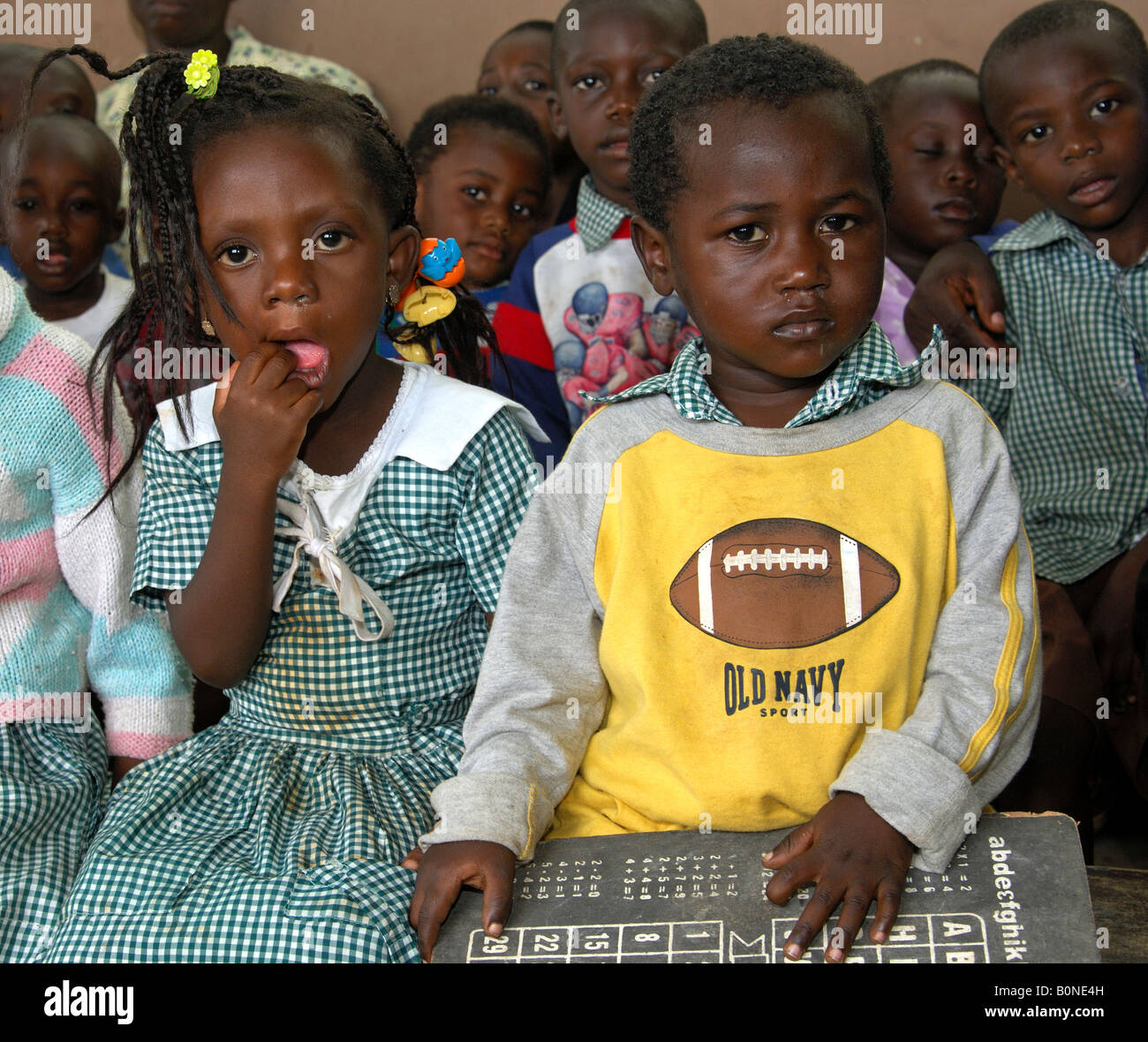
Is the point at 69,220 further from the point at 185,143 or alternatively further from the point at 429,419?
the point at 429,419

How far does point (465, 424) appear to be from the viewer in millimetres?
1798

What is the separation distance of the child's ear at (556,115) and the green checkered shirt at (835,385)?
172cm

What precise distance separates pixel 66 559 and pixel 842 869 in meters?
1.25

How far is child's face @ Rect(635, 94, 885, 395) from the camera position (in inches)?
62.2

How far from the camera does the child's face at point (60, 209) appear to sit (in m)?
3.16

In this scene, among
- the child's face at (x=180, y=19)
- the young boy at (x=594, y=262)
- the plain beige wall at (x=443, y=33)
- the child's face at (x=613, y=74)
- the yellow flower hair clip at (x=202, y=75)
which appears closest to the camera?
the yellow flower hair clip at (x=202, y=75)

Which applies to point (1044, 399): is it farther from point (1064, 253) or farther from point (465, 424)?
point (465, 424)

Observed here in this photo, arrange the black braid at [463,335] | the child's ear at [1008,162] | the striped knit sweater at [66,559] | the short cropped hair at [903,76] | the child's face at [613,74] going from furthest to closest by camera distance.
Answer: the short cropped hair at [903,76] → the child's face at [613,74] → the child's ear at [1008,162] → the black braid at [463,335] → the striped knit sweater at [66,559]

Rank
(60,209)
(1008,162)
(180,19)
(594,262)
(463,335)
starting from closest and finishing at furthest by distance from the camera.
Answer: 1. (463,335)
2. (1008,162)
3. (594,262)
4. (60,209)
5. (180,19)

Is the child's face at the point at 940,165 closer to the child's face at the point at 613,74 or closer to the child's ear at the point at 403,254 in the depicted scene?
the child's face at the point at 613,74

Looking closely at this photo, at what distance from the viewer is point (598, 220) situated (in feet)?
9.43

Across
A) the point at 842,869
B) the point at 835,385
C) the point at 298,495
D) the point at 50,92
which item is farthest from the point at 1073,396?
the point at 50,92

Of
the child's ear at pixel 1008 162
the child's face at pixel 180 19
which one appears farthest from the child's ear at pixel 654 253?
the child's face at pixel 180 19
